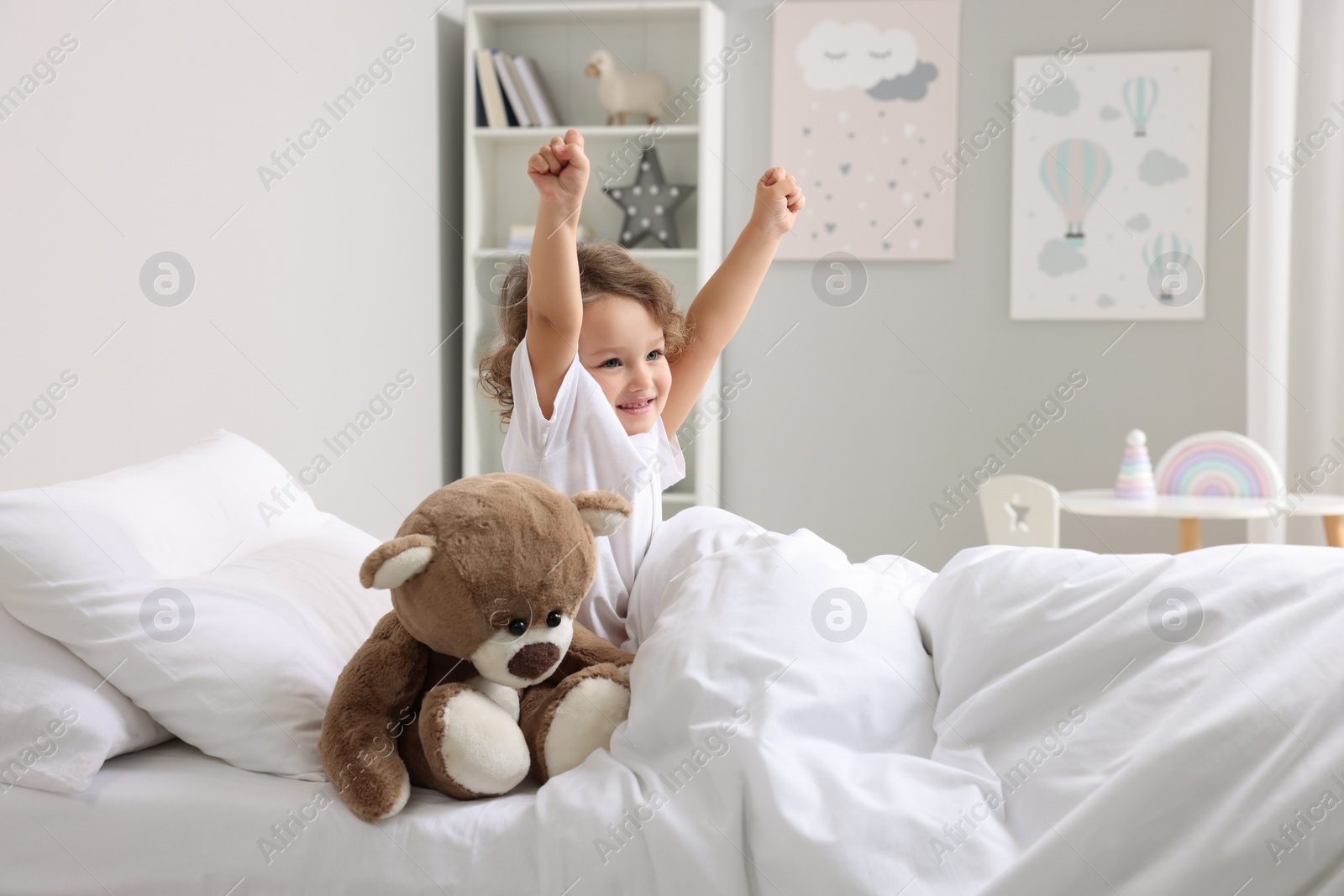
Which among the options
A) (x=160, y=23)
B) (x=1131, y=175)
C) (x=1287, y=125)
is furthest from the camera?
(x=1131, y=175)

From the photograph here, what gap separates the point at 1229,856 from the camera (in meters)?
0.75

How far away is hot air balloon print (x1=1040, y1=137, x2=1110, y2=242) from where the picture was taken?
319 centimetres

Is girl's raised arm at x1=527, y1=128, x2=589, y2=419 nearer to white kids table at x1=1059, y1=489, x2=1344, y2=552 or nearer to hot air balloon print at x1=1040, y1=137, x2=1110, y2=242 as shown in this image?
white kids table at x1=1059, y1=489, x2=1344, y2=552

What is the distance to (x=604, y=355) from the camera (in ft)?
4.50

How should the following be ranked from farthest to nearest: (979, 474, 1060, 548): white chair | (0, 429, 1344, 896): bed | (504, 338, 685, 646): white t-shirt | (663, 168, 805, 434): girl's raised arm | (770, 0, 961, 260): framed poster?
(770, 0, 961, 260): framed poster < (979, 474, 1060, 548): white chair < (663, 168, 805, 434): girl's raised arm < (504, 338, 685, 646): white t-shirt < (0, 429, 1344, 896): bed

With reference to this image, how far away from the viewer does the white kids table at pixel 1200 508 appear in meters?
2.39

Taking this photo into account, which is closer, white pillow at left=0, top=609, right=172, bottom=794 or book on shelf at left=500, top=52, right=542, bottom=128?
white pillow at left=0, top=609, right=172, bottom=794

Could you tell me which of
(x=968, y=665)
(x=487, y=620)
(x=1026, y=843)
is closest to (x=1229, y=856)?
(x=1026, y=843)

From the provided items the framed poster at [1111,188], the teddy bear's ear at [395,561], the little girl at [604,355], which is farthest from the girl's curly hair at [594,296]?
the framed poster at [1111,188]

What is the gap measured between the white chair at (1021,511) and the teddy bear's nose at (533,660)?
1.82m

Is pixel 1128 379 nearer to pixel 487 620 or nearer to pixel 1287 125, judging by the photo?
pixel 1287 125

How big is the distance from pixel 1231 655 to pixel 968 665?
23cm

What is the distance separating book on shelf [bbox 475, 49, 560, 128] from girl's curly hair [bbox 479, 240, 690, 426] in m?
1.80

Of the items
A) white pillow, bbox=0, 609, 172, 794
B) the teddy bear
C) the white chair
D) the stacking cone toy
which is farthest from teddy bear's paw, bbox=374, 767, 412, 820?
the stacking cone toy
